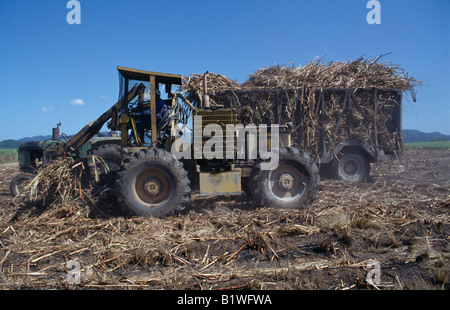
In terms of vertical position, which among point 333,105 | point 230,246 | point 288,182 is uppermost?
point 333,105

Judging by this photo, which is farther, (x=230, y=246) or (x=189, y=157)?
(x=189, y=157)

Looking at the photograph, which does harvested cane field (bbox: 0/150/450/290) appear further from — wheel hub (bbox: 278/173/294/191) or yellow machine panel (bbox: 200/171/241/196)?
wheel hub (bbox: 278/173/294/191)

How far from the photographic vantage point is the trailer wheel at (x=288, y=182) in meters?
5.74

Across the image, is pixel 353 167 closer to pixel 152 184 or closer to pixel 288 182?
pixel 288 182

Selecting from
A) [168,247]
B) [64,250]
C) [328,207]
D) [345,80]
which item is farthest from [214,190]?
[345,80]

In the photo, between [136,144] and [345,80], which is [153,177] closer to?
[136,144]

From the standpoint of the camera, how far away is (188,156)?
20.2 feet

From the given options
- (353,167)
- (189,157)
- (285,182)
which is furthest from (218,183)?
(353,167)

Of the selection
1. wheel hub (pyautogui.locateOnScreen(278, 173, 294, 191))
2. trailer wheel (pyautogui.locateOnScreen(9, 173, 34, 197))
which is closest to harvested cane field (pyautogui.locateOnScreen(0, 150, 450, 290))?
wheel hub (pyautogui.locateOnScreen(278, 173, 294, 191))

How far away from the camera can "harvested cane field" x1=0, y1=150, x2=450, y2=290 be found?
10.1ft

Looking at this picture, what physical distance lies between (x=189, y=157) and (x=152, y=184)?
1079mm
